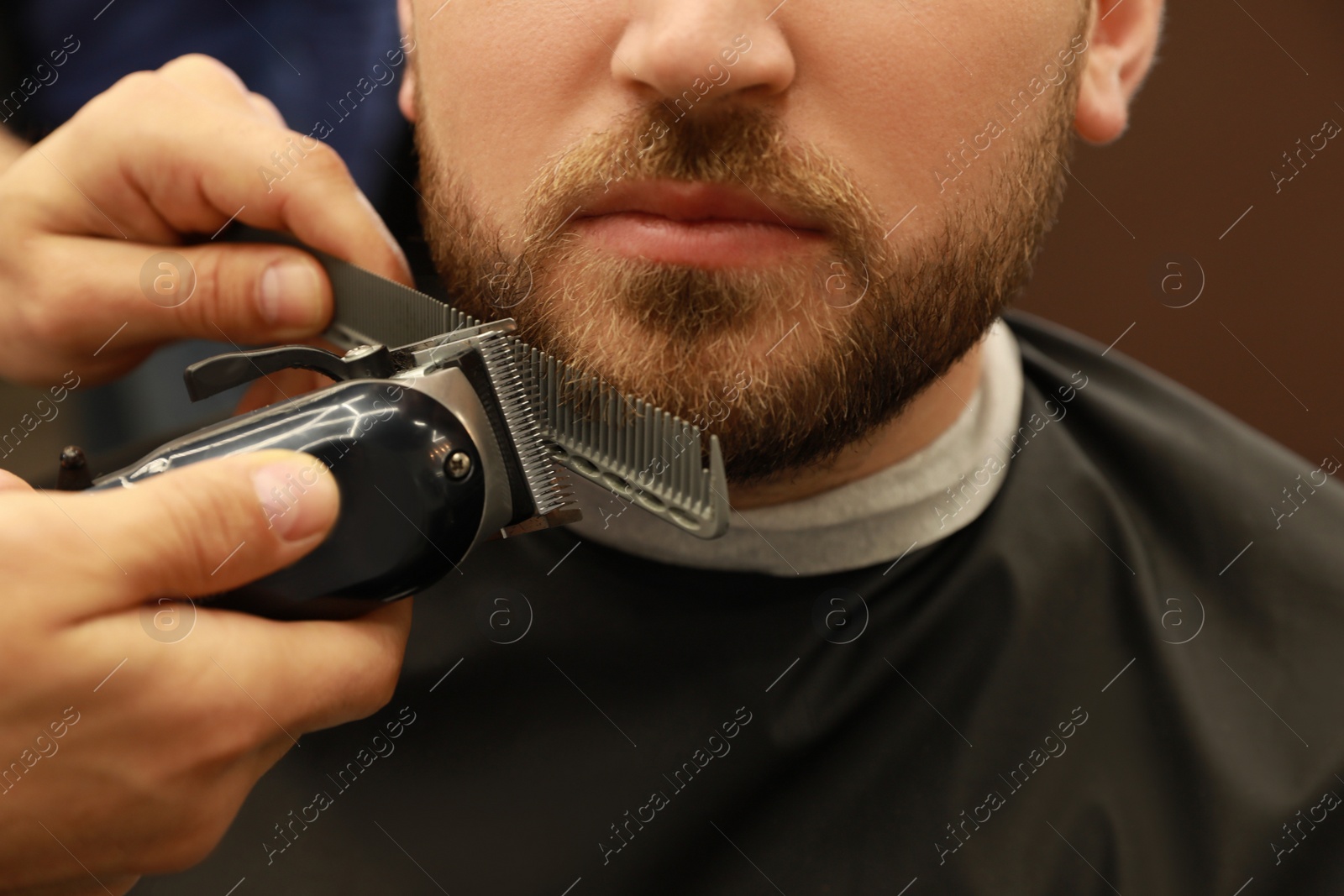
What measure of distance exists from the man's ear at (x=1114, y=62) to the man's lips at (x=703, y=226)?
43cm

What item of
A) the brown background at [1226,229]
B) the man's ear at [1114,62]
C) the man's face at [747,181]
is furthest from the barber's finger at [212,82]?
the man's ear at [1114,62]

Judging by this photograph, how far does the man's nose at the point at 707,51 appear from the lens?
0.72 meters

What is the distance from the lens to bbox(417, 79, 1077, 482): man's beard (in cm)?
78

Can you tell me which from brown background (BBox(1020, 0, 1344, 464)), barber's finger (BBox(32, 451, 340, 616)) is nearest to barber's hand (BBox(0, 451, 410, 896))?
barber's finger (BBox(32, 451, 340, 616))

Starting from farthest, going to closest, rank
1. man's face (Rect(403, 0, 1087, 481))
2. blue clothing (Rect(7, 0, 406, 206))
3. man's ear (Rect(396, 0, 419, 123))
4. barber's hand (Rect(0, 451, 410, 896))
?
1. blue clothing (Rect(7, 0, 406, 206))
2. man's ear (Rect(396, 0, 419, 123))
3. man's face (Rect(403, 0, 1087, 481))
4. barber's hand (Rect(0, 451, 410, 896))

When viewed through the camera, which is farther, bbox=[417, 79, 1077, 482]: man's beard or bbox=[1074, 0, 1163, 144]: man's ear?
bbox=[1074, 0, 1163, 144]: man's ear

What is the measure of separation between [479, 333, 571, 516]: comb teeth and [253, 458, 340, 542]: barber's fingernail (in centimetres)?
14

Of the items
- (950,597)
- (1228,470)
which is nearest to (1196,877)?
(950,597)

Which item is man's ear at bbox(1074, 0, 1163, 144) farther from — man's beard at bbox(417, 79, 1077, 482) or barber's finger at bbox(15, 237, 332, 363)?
barber's finger at bbox(15, 237, 332, 363)

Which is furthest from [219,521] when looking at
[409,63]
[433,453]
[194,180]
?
[409,63]

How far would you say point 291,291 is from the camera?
3.07ft

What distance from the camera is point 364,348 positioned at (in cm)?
71

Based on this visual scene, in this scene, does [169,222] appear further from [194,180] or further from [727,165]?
[727,165]

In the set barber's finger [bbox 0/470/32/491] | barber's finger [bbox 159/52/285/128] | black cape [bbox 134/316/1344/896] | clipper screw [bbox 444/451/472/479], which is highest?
barber's finger [bbox 159/52/285/128]
